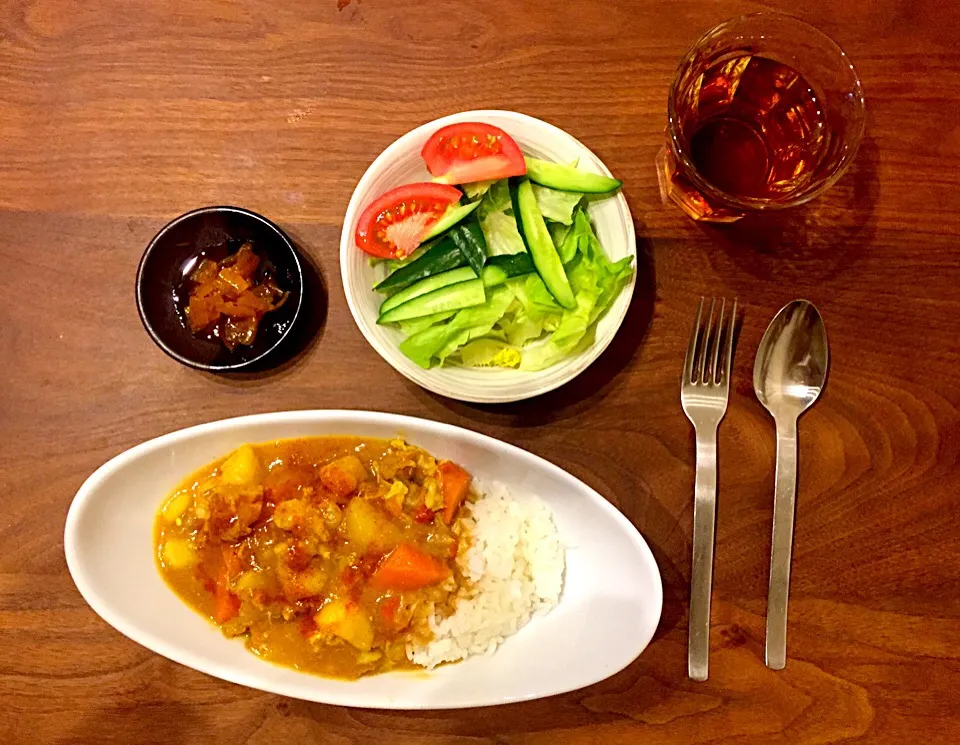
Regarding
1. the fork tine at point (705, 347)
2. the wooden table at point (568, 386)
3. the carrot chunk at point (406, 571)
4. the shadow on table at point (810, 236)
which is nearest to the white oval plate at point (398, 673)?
the wooden table at point (568, 386)

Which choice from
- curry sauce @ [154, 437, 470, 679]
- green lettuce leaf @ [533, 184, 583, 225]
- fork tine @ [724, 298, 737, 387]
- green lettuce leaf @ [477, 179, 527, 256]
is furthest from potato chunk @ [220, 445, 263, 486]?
fork tine @ [724, 298, 737, 387]

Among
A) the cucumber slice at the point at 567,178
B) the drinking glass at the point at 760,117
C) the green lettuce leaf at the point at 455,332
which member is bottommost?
the green lettuce leaf at the point at 455,332

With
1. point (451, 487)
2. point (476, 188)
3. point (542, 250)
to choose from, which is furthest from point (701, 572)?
point (476, 188)

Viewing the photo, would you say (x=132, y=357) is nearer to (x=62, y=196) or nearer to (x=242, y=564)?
(x=62, y=196)

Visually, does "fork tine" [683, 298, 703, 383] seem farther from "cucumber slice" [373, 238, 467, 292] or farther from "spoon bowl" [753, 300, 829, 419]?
"cucumber slice" [373, 238, 467, 292]

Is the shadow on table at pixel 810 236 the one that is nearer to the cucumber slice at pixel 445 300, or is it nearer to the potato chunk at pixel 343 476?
the cucumber slice at pixel 445 300

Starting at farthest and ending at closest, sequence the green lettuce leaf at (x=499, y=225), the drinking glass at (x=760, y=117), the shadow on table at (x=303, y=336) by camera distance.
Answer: the shadow on table at (x=303, y=336)
the green lettuce leaf at (x=499, y=225)
the drinking glass at (x=760, y=117)

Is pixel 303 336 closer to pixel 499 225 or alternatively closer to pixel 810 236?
pixel 499 225
